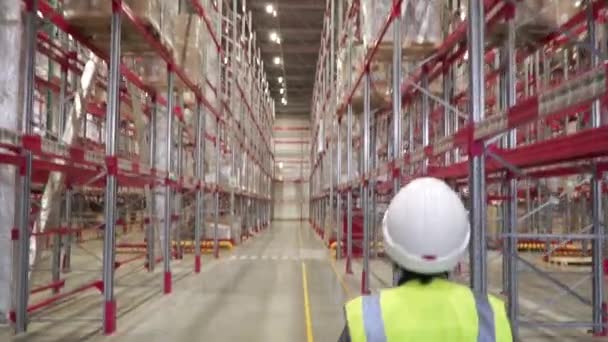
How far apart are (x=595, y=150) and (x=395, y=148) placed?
3822 millimetres

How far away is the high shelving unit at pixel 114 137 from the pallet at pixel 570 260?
7.43m

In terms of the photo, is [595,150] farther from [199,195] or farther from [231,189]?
[231,189]

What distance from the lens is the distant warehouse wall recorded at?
3950 centimetres

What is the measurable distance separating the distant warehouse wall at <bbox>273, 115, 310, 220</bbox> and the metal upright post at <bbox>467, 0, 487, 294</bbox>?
3498cm

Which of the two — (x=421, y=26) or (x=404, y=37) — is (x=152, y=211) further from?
(x=421, y=26)

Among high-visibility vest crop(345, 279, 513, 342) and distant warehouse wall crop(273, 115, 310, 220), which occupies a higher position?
distant warehouse wall crop(273, 115, 310, 220)

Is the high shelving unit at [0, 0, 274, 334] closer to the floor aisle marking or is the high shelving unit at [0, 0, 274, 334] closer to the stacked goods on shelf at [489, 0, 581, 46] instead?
the floor aisle marking

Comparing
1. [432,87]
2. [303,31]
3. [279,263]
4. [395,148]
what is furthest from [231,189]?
[303,31]

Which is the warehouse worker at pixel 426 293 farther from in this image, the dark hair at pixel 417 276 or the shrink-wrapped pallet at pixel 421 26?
the shrink-wrapped pallet at pixel 421 26

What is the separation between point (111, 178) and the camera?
6.14 m

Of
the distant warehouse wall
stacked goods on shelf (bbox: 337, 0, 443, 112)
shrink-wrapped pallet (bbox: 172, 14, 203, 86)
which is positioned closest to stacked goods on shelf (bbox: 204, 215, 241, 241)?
shrink-wrapped pallet (bbox: 172, 14, 203, 86)

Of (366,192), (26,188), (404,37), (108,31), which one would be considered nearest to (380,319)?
(26,188)

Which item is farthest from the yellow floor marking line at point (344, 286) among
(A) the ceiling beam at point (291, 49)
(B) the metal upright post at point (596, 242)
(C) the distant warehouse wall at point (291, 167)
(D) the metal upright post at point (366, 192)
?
(C) the distant warehouse wall at point (291, 167)

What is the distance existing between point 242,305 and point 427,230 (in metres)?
6.38
